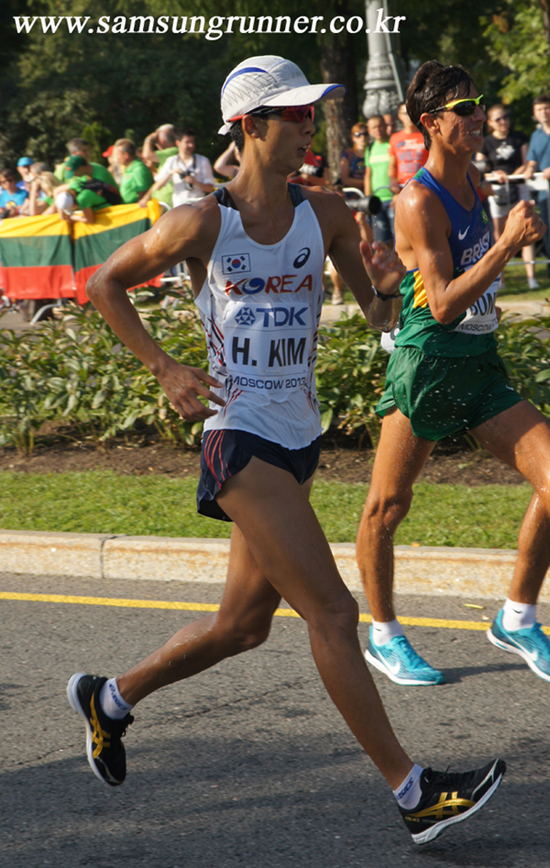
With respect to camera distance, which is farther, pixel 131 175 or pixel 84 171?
pixel 131 175

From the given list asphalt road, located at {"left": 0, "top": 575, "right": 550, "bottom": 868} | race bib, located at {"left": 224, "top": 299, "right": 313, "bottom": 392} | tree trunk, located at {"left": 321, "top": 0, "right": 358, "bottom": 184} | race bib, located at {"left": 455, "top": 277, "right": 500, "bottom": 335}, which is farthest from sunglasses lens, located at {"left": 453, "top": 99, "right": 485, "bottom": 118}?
tree trunk, located at {"left": 321, "top": 0, "right": 358, "bottom": 184}

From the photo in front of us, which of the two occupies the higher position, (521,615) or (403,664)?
(521,615)

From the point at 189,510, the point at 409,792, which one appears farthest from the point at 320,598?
the point at 189,510

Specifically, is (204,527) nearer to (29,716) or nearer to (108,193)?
(29,716)

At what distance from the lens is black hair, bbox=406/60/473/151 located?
3.82 m

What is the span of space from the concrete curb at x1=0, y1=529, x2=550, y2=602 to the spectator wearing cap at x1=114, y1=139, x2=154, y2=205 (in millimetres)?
8762

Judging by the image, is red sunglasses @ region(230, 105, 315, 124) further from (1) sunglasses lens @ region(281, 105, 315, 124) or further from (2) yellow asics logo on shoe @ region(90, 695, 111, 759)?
(2) yellow asics logo on shoe @ region(90, 695, 111, 759)

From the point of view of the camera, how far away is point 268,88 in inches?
119

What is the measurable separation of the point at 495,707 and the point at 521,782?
586 mm

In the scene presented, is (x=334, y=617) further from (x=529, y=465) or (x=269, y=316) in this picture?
(x=529, y=465)

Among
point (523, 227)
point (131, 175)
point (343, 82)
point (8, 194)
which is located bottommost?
point (8, 194)

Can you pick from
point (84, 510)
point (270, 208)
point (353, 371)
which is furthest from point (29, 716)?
point (353, 371)

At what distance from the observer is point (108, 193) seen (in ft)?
46.0

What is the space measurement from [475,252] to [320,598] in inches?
63.0
